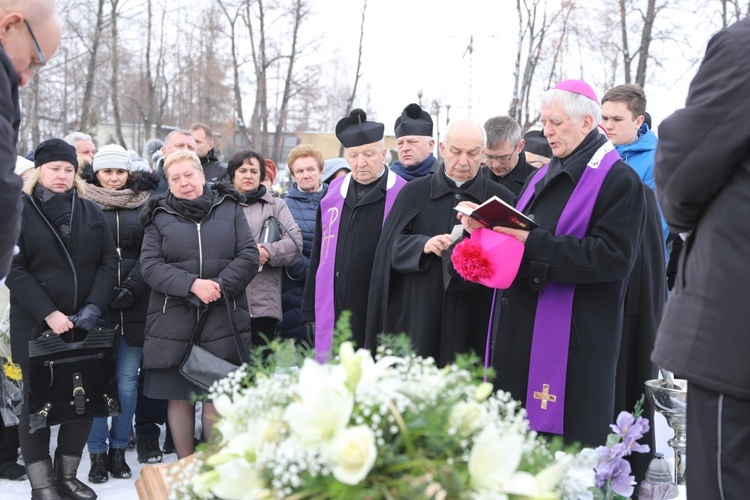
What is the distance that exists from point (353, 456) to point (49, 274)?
4.23 metres

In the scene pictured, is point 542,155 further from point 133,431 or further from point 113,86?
point 113,86

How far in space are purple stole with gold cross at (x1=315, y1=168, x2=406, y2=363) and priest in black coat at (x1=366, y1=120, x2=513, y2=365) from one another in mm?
525

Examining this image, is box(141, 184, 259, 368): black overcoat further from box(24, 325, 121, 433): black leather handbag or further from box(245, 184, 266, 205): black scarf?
box(245, 184, 266, 205): black scarf

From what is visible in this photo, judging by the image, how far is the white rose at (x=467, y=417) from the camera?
1383 mm

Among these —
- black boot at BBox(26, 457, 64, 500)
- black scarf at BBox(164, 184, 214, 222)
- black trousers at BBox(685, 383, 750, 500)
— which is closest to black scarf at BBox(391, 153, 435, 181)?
black scarf at BBox(164, 184, 214, 222)

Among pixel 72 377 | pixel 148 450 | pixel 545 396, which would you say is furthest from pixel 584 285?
pixel 148 450

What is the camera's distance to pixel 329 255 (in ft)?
17.1

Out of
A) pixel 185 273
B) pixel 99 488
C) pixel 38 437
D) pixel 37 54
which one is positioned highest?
pixel 37 54

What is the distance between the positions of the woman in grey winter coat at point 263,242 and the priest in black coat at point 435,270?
4.45 ft

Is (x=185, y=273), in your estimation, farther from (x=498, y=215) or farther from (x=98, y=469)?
(x=498, y=215)

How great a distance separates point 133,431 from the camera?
6465 mm

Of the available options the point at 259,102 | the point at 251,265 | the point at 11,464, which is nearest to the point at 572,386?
the point at 251,265

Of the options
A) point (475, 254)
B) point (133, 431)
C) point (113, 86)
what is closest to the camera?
point (475, 254)

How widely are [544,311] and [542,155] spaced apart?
305cm
